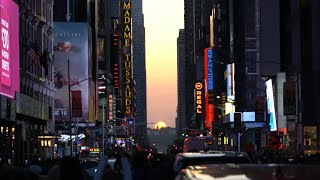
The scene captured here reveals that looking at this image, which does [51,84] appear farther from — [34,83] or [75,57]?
[75,57]

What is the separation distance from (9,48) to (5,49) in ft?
5.87

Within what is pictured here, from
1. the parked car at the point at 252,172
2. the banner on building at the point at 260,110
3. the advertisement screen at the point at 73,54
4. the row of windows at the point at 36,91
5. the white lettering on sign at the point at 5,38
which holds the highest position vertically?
the advertisement screen at the point at 73,54

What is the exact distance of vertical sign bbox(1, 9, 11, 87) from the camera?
51.0 m

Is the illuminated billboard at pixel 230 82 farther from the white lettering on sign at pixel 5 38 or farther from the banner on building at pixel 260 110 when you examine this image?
the white lettering on sign at pixel 5 38

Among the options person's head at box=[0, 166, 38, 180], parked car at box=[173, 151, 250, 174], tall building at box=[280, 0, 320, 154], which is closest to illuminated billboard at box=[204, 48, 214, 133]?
tall building at box=[280, 0, 320, 154]

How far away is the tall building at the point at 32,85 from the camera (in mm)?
61906

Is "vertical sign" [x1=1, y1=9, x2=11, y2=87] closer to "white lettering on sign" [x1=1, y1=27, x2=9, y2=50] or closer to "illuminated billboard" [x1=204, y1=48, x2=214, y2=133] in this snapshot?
"white lettering on sign" [x1=1, y1=27, x2=9, y2=50]

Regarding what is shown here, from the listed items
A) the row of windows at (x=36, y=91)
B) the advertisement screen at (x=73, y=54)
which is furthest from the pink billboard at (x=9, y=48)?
the advertisement screen at (x=73, y=54)

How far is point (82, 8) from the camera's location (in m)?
138

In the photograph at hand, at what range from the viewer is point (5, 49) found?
171ft

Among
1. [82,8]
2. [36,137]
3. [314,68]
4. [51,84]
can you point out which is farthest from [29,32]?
[82,8]

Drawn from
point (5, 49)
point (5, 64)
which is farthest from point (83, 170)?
point (5, 49)

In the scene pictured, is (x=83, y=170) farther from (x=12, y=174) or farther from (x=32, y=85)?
(x=32, y=85)

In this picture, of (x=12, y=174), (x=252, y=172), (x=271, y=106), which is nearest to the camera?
(x=252, y=172)
